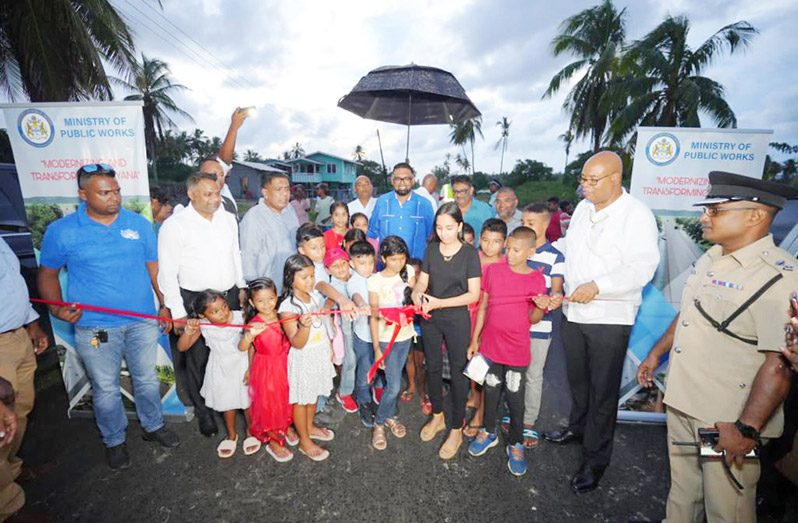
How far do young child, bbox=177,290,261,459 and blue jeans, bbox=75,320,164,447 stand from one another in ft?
1.36

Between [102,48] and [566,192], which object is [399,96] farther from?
[566,192]

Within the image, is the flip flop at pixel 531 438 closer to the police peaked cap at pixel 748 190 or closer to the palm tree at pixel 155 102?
the police peaked cap at pixel 748 190

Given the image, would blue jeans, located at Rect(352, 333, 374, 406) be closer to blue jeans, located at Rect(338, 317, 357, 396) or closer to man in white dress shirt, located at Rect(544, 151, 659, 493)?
blue jeans, located at Rect(338, 317, 357, 396)

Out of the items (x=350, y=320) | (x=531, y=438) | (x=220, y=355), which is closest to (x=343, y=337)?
(x=350, y=320)

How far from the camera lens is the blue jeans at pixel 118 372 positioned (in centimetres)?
298

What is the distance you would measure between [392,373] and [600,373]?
169cm

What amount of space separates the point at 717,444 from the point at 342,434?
283 cm

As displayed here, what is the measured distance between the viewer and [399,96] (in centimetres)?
576

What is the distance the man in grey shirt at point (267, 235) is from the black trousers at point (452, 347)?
1731mm

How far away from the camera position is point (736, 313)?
1812mm

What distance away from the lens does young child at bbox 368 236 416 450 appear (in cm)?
314

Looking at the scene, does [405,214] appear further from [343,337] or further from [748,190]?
[748,190]

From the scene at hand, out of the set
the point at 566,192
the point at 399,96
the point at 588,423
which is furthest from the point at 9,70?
the point at 566,192

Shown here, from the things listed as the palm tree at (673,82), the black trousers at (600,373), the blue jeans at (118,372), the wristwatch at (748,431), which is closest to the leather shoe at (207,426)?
the blue jeans at (118,372)
